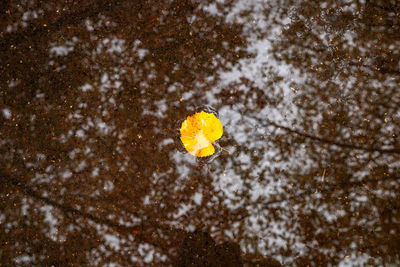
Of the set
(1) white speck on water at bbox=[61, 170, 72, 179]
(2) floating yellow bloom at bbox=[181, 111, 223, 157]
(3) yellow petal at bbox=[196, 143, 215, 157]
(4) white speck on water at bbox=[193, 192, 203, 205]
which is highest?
(2) floating yellow bloom at bbox=[181, 111, 223, 157]

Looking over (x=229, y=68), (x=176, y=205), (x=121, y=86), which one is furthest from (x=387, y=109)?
(x=121, y=86)

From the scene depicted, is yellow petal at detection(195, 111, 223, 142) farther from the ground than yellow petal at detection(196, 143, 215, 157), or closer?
farther from the ground

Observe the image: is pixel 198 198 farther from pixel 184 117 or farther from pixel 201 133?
pixel 184 117

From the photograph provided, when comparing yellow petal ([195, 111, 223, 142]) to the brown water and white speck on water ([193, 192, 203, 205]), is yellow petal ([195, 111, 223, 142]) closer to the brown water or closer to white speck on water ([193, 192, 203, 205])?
the brown water

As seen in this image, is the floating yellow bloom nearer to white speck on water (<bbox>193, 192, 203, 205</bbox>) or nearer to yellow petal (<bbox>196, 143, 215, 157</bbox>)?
yellow petal (<bbox>196, 143, 215, 157</bbox>)

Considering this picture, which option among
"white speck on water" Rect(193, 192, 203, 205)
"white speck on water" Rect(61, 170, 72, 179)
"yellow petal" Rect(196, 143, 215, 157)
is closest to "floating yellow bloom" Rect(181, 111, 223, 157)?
"yellow petal" Rect(196, 143, 215, 157)

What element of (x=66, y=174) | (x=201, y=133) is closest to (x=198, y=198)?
(x=201, y=133)
